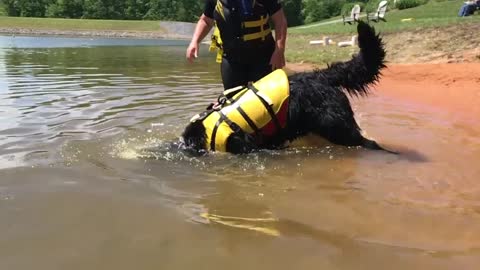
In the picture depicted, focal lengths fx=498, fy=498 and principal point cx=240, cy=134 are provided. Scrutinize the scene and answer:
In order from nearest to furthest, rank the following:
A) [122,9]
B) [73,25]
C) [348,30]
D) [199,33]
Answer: [199,33] < [348,30] < [73,25] < [122,9]

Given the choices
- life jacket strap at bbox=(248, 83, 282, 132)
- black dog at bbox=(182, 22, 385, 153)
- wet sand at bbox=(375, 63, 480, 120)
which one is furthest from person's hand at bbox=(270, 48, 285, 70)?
wet sand at bbox=(375, 63, 480, 120)

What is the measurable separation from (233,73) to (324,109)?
114 cm

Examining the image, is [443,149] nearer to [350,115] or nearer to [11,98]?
[350,115]

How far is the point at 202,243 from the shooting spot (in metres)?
2.70

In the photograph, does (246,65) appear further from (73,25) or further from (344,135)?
(73,25)

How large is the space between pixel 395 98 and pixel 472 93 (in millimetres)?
1170

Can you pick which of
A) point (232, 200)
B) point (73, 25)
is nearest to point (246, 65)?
point (232, 200)

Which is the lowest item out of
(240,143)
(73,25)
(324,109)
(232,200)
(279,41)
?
(232,200)

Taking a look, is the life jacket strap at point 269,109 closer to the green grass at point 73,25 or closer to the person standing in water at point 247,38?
the person standing in water at point 247,38

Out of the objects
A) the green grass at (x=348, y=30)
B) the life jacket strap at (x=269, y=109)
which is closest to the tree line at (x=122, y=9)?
the green grass at (x=348, y=30)

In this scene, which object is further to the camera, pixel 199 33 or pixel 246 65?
pixel 199 33

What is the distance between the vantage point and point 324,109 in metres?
4.76

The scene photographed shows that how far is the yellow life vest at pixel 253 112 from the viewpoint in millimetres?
4621

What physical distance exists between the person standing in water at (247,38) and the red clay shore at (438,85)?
6.02 ft
